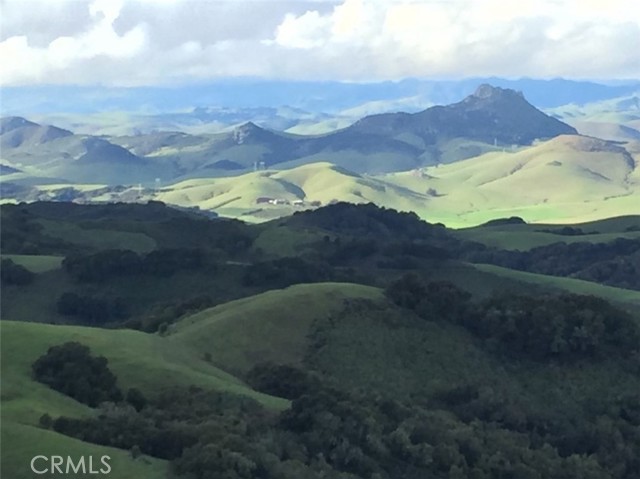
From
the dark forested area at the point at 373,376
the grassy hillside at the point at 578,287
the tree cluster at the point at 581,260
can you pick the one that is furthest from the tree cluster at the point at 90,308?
the tree cluster at the point at 581,260

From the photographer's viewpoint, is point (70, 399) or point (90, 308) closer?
point (70, 399)

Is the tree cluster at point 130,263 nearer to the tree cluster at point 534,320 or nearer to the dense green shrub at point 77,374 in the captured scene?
the tree cluster at point 534,320

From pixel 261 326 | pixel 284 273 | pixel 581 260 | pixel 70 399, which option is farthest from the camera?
pixel 581 260

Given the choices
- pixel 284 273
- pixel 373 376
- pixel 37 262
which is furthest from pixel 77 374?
pixel 37 262

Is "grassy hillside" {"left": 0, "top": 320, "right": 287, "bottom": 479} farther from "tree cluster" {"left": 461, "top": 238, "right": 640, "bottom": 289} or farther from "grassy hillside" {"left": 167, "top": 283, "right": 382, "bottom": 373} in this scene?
"tree cluster" {"left": 461, "top": 238, "right": 640, "bottom": 289}

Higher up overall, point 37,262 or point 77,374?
point 77,374

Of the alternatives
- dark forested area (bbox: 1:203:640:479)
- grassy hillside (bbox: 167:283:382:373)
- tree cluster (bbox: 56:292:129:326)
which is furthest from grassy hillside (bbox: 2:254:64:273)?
grassy hillside (bbox: 167:283:382:373)

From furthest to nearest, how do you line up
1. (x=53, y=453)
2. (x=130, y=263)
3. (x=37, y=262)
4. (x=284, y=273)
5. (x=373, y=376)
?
(x=130, y=263) → (x=37, y=262) → (x=284, y=273) → (x=373, y=376) → (x=53, y=453)

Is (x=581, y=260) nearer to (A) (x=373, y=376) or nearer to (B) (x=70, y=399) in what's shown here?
(A) (x=373, y=376)
